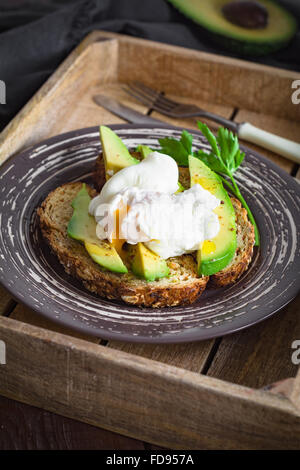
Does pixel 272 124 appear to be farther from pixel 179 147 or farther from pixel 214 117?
pixel 179 147

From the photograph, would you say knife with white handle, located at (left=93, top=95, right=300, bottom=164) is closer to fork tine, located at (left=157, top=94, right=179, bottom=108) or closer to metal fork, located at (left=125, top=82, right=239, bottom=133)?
metal fork, located at (left=125, top=82, right=239, bottom=133)

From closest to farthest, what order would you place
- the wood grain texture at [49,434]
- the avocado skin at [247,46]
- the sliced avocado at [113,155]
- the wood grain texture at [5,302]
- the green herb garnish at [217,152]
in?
the wood grain texture at [49,434] → the wood grain texture at [5,302] → the sliced avocado at [113,155] → the green herb garnish at [217,152] → the avocado skin at [247,46]

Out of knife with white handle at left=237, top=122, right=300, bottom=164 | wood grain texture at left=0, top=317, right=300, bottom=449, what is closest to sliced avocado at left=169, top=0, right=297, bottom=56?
knife with white handle at left=237, top=122, right=300, bottom=164

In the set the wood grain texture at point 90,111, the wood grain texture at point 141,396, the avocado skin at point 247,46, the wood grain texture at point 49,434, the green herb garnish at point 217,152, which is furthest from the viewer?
the avocado skin at point 247,46

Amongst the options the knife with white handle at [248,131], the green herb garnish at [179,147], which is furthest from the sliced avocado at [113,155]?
the knife with white handle at [248,131]

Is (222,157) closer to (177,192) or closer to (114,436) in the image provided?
(177,192)

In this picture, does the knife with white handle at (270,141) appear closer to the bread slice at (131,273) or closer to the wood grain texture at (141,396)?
the bread slice at (131,273)
